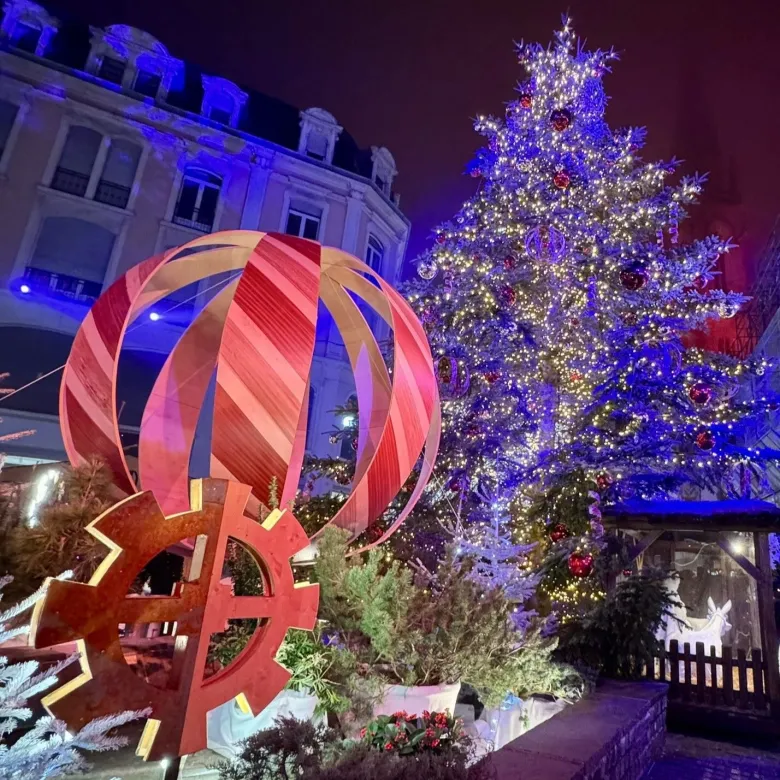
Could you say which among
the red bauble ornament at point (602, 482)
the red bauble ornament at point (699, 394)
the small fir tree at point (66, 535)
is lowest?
the small fir tree at point (66, 535)

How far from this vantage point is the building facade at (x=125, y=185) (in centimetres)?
1427

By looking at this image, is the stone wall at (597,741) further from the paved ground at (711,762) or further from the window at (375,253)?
the window at (375,253)

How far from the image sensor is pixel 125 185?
53.4 ft

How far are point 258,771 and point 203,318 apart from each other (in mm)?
3153

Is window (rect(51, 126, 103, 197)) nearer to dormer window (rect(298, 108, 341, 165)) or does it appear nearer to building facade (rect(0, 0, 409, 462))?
building facade (rect(0, 0, 409, 462))

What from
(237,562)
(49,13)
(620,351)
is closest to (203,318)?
(237,562)

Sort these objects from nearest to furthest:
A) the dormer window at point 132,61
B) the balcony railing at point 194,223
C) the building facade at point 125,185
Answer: the building facade at point 125,185 < the dormer window at point 132,61 < the balcony railing at point 194,223

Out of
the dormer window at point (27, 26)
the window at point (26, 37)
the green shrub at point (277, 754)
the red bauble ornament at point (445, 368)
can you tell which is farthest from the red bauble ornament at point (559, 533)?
the window at point (26, 37)

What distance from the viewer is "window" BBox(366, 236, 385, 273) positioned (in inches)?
784

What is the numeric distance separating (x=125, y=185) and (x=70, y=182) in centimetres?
146

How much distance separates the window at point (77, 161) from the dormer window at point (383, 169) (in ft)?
30.2

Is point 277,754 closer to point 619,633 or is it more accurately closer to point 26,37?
point 619,633

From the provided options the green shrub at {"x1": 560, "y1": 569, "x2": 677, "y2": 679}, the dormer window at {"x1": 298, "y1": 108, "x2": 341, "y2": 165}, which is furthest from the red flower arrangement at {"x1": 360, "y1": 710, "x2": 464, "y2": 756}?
the dormer window at {"x1": 298, "y1": 108, "x2": 341, "y2": 165}

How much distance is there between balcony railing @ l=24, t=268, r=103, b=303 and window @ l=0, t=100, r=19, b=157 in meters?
3.97
